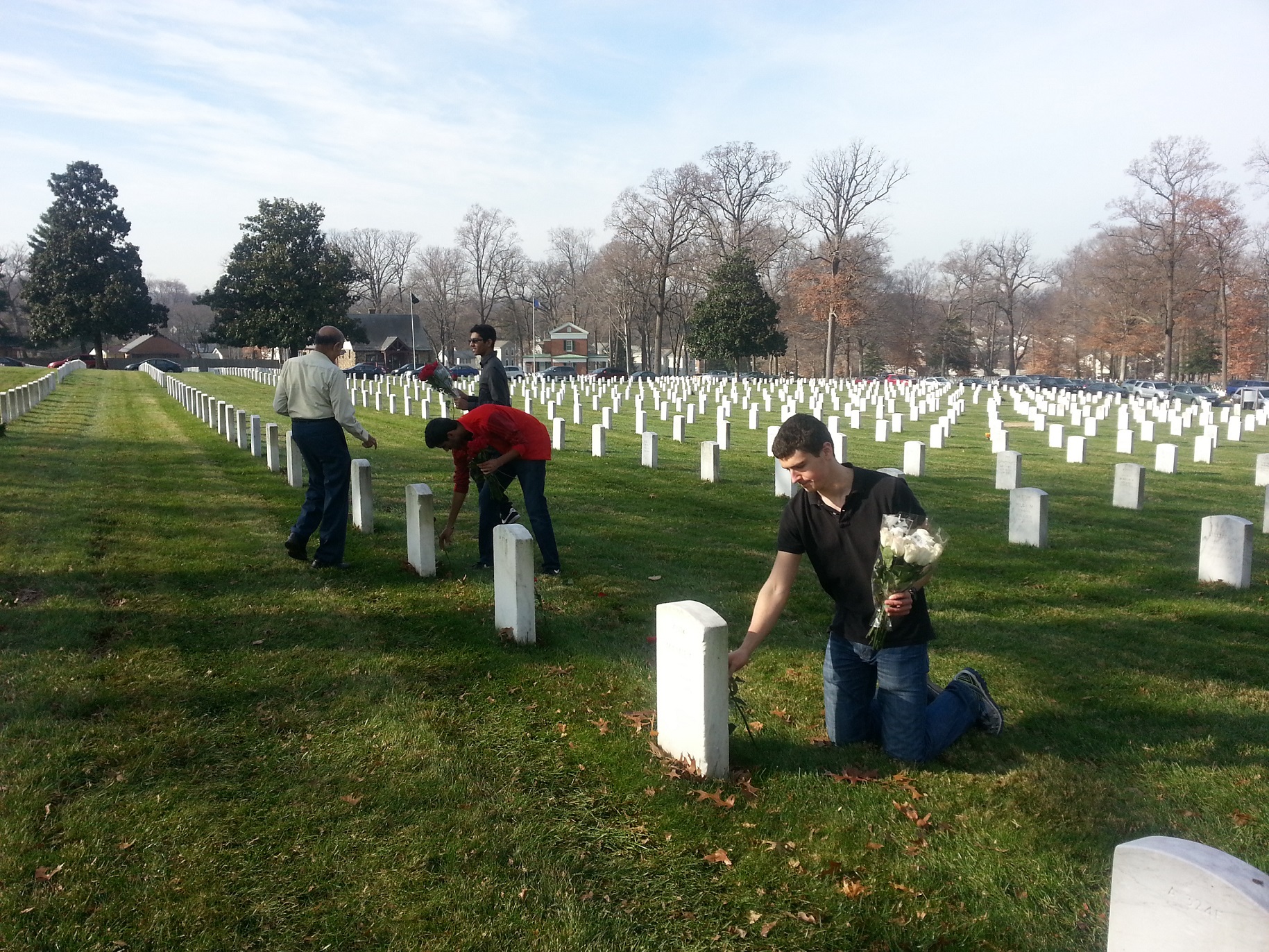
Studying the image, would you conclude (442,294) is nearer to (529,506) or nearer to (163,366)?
(163,366)

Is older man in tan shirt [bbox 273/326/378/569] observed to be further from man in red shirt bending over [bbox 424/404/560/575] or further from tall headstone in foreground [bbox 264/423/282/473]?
tall headstone in foreground [bbox 264/423/282/473]

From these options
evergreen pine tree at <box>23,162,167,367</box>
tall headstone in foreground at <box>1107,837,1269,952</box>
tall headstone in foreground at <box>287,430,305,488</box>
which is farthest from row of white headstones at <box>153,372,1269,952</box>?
evergreen pine tree at <box>23,162,167,367</box>

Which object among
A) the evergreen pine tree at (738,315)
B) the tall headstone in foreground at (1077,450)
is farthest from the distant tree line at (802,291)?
the tall headstone in foreground at (1077,450)

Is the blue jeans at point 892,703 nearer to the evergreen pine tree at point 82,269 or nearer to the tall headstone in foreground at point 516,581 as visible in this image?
the tall headstone in foreground at point 516,581

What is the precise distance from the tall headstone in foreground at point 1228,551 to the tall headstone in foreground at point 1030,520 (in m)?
1.60

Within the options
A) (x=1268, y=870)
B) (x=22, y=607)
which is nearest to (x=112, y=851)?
(x=22, y=607)

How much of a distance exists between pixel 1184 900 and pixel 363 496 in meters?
8.32

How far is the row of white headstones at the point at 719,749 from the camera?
2.12 m

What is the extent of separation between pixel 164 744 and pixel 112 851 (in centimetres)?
98

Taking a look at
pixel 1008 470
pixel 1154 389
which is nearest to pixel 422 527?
pixel 1008 470

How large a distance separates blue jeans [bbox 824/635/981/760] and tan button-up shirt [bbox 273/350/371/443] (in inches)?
178

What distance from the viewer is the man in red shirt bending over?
696cm

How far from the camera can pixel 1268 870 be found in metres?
3.52

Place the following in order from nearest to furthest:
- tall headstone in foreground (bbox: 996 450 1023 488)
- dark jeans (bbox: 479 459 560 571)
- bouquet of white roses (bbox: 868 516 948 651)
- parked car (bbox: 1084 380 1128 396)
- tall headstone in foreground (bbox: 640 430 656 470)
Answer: bouquet of white roses (bbox: 868 516 948 651) < dark jeans (bbox: 479 459 560 571) < tall headstone in foreground (bbox: 996 450 1023 488) < tall headstone in foreground (bbox: 640 430 656 470) < parked car (bbox: 1084 380 1128 396)
